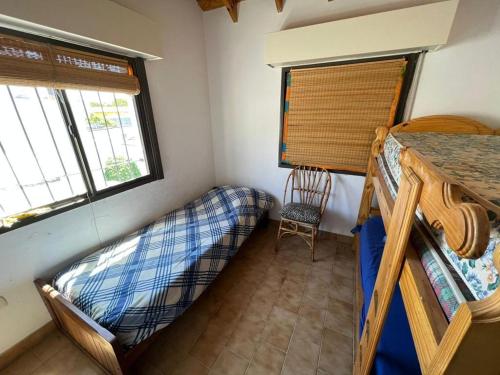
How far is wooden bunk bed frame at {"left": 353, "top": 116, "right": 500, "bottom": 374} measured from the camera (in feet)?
1.18

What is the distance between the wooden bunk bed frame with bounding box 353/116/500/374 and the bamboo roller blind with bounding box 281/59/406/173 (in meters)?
1.39

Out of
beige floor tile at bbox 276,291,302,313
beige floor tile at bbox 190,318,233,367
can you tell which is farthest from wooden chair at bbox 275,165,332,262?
beige floor tile at bbox 190,318,233,367

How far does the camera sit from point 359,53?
1.69m

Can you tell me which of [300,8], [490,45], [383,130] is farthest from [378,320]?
[300,8]

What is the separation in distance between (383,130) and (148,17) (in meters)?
2.32

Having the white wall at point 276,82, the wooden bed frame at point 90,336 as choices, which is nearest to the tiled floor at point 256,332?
the wooden bed frame at point 90,336

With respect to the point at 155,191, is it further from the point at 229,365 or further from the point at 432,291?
the point at 432,291

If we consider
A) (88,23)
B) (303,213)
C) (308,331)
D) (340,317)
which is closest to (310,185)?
(303,213)

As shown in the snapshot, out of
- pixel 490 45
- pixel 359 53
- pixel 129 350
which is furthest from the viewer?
pixel 359 53

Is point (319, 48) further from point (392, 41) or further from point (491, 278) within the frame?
point (491, 278)

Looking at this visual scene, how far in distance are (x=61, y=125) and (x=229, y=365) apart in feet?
6.59

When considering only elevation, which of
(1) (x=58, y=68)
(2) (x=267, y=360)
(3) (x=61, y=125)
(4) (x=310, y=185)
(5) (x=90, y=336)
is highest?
(1) (x=58, y=68)

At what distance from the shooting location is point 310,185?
243cm

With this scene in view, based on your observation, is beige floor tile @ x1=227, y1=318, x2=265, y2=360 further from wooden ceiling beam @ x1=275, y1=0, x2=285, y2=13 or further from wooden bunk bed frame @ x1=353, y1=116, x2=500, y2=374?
wooden ceiling beam @ x1=275, y1=0, x2=285, y2=13
